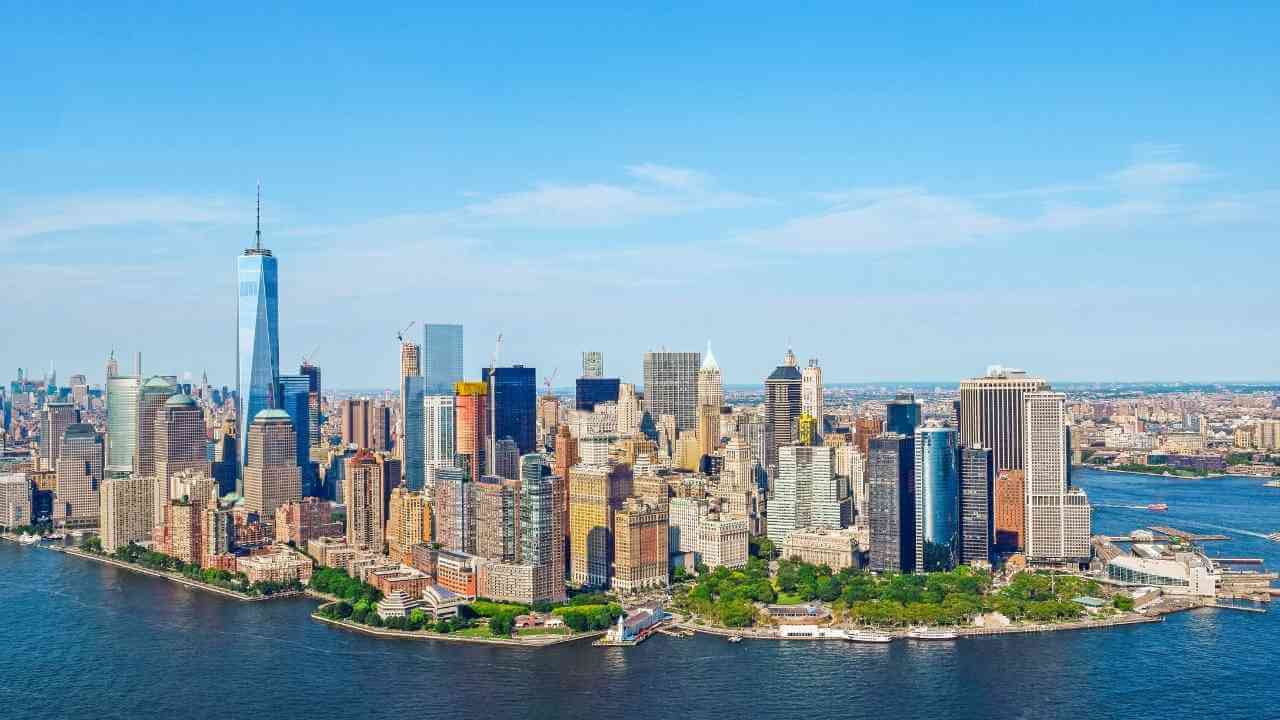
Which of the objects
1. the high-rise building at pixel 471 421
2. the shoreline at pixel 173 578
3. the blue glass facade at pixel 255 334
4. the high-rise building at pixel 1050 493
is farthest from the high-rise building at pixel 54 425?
the high-rise building at pixel 1050 493

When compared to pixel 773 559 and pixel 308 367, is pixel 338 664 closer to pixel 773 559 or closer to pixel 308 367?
pixel 773 559

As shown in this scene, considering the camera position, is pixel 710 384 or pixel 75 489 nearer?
pixel 75 489

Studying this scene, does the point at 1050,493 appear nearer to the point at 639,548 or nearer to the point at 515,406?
the point at 639,548

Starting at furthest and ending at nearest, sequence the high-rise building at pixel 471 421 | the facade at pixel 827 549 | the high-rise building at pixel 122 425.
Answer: the high-rise building at pixel 122 425 → the high-rise building at pixel 471 421 → the facade at pixel 827 549

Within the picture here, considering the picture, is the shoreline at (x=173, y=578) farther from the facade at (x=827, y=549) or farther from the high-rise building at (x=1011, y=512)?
the high-rise building at (x=1011, y=512)

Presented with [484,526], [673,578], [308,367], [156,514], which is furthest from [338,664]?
[308,367]

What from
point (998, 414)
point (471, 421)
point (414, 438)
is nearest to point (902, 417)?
point (998, 414)
